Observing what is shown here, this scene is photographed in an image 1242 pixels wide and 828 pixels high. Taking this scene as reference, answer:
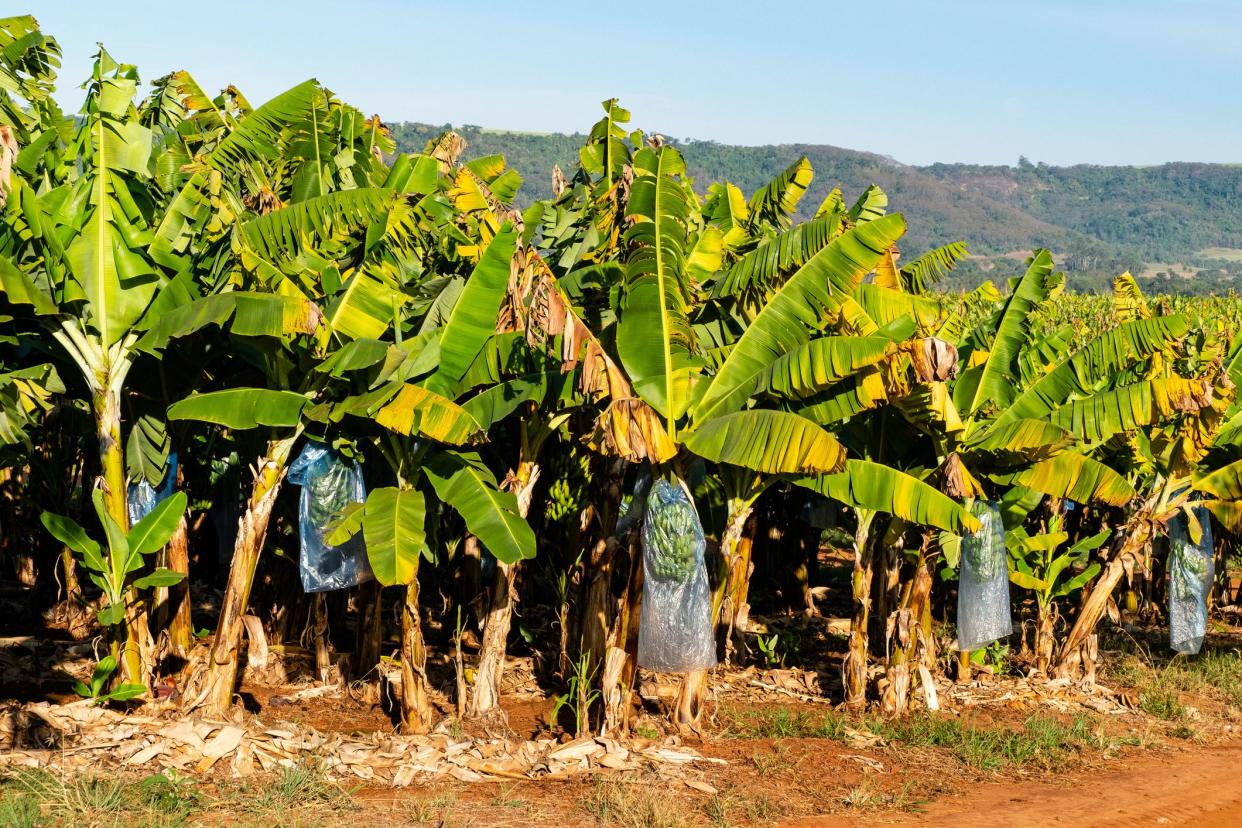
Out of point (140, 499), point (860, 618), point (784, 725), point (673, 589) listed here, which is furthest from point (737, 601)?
point (140, 499)

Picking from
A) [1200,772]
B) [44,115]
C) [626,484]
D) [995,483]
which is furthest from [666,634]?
[44,115]

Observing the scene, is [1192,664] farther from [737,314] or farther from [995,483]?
[737,314]

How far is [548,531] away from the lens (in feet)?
41.0

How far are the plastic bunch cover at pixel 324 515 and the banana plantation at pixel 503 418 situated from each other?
0.02 meters

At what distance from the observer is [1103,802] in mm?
9391

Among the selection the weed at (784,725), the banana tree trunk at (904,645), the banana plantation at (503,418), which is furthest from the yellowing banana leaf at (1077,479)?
the weed at (784,725)

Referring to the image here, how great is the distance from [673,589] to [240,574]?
126 inches

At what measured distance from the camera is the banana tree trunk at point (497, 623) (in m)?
9.97

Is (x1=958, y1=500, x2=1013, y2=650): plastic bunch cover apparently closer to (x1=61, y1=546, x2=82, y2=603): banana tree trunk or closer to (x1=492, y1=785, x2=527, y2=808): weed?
(x1=492, y1=785, x2=527, y2=808): weed

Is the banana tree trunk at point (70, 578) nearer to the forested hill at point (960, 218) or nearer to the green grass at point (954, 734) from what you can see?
the green grass at point (954, 734)

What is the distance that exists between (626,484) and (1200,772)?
16.9ft

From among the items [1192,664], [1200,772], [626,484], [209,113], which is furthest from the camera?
[1192,664]

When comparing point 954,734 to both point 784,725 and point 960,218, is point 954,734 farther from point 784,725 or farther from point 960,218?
point 960,218

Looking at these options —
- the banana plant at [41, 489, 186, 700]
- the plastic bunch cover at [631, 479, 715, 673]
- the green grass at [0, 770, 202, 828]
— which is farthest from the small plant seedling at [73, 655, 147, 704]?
the plastic bunch cover at [631, 479, 715, 673]
